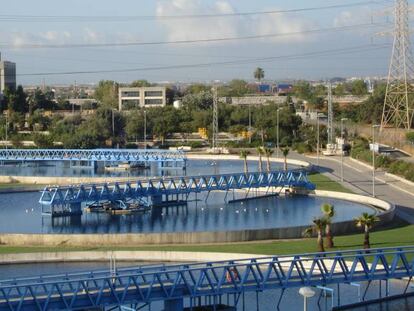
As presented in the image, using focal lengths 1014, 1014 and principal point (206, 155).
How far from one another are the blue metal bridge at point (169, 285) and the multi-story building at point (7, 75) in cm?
12091

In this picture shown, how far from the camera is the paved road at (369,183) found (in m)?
55.9

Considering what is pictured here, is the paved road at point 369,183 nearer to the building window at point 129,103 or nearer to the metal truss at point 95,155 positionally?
the metal truss at point 95,155

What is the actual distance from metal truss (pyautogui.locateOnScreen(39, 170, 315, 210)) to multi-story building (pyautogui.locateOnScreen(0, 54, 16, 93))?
9052 centimetres

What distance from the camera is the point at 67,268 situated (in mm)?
39344

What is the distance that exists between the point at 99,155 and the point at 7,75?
68.2 meters

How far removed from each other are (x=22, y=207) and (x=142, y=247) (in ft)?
57.0

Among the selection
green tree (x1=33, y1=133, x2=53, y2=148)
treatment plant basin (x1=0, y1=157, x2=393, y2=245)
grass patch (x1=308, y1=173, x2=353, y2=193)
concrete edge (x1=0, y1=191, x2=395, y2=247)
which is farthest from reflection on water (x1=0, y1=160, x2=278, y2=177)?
concrete edge (x1=0, y1=191, x2=395, y2=247)

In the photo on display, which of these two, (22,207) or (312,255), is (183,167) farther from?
(312,255)

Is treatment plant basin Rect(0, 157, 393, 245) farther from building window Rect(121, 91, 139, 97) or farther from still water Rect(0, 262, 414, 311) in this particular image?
building window Rect(121, 91, 139, 97)

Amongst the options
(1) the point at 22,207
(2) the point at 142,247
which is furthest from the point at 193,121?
(2) the point at 142,247

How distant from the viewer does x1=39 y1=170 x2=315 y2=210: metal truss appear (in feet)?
184

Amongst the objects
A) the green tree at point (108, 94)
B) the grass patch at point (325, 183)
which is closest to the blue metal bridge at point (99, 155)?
the grass patch at point (325, 183)

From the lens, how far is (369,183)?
67375 mm

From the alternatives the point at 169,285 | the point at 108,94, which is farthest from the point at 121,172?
the point at 108,94
